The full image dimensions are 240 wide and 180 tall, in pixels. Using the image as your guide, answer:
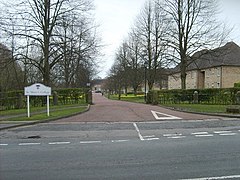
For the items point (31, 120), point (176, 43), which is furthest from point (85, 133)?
point (176, 43)

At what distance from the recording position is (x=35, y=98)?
26078mm

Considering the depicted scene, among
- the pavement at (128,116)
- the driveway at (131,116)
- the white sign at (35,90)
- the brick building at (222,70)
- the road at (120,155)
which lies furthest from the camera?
the brick building at (222,70)

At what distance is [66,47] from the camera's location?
25.2 metres

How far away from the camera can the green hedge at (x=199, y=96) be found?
2492cm

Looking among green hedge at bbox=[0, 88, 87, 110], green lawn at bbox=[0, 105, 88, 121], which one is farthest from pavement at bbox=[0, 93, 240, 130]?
green hedge at bbox=[0, 88, 87, 110]

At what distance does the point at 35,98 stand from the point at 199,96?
17.6 meters

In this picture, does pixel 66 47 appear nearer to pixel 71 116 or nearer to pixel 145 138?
pixel 71 116

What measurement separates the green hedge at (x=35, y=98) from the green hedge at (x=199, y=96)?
8608mm

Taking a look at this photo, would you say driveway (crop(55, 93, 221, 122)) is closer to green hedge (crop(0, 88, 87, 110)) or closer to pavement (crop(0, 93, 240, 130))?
pavement (crop(0, 93, 240, 130))

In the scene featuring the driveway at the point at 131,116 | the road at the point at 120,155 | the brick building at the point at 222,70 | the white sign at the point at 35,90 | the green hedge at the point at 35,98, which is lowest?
the road at the point at 120,155

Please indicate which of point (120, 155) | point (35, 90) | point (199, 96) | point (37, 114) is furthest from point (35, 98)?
point (120, 155)

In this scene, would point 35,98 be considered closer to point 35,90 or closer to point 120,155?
point 35,90

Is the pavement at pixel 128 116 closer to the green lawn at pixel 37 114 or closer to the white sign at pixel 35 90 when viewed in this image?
the green lawn at pixel 37 114

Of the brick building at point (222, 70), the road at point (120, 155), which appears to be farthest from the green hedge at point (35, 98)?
the brick building at point (222, 70)
